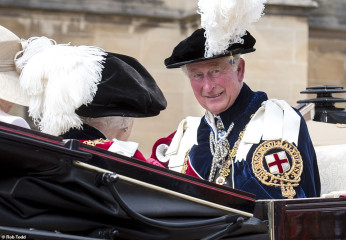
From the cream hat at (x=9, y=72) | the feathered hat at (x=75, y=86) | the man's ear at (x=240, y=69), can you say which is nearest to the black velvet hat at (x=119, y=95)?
the feathered hat at (x=75, y=86)

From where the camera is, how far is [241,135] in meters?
4.20

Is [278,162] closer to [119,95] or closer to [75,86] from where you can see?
[119,95]

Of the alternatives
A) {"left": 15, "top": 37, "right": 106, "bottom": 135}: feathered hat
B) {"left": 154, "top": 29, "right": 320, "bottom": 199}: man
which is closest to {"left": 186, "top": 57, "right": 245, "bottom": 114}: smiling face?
{"left": 154, "top": 29, "right": 320, "bottom": 199}: man

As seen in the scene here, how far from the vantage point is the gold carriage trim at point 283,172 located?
3.91 m

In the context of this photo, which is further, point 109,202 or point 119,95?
point 119,95

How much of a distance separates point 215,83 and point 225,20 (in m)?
0.35

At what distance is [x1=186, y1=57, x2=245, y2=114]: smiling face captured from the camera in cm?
423

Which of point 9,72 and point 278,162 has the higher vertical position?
point 9,72

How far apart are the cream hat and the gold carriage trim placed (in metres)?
1.11

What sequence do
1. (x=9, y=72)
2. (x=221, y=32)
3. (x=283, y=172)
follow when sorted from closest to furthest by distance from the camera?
(x=9, y=72), (x=283, y=172), (x=221, y=32)

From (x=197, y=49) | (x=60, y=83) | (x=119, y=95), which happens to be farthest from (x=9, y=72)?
(x=197, y=49)

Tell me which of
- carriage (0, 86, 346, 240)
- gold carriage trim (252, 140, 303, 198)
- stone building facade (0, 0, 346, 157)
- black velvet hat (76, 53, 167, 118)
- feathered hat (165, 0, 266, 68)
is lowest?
carriage (0, 86, 346, 240)

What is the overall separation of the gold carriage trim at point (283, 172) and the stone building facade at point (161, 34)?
5.01 m

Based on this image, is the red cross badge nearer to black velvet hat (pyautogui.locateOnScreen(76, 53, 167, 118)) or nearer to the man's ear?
the man's ear
